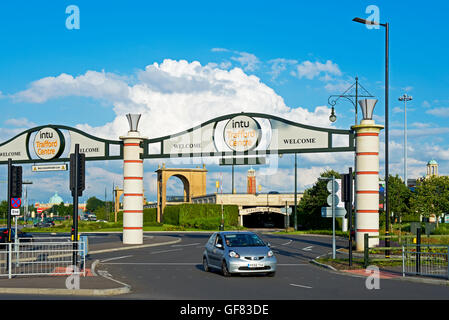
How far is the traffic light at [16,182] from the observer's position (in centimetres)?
2127

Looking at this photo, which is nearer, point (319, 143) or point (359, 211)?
A: point (359, 211)

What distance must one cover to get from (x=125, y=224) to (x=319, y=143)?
40.9ft

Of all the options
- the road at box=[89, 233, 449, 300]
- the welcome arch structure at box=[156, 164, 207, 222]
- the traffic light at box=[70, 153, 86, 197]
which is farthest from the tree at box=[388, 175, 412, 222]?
the traffic light at box=[70, 153, 86, 197]

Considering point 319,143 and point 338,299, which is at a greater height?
point 319,143

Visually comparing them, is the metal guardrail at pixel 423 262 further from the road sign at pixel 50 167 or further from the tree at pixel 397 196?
the tree at pixel 397 196

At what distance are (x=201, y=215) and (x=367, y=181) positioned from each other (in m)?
43.7

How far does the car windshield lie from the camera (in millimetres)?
18859

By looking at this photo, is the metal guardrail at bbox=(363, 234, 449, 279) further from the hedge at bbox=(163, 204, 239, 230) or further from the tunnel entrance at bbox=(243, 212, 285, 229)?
the tunnel entrance at bbox=(243, 212, 285, 229)

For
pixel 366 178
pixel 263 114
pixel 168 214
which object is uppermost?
pixel 263 114

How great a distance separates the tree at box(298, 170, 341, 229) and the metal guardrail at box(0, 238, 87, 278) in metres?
52.9

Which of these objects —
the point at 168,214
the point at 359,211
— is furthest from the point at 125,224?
the point at 168,214

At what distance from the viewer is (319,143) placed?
32.3 m
